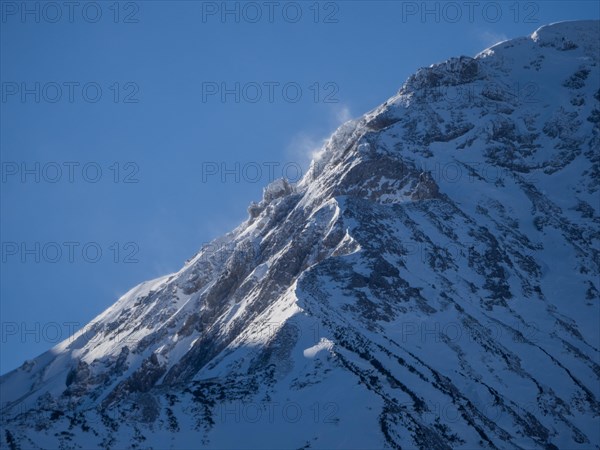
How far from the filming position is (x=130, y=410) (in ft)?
269

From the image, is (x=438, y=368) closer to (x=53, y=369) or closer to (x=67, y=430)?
(x=67, y=430)

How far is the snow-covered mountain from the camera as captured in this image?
81250mm

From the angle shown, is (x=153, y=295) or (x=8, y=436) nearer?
(x=8, y=436)

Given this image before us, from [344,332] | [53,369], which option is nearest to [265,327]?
[344,332]

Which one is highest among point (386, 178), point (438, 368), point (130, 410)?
point (386, 178)

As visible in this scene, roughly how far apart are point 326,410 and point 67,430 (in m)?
21.5

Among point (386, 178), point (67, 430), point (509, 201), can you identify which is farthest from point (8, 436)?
point (509, 201)

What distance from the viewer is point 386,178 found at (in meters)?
139

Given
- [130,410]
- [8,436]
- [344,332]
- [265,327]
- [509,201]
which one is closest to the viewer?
[8,436]

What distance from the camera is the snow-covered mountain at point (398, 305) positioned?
267 feet

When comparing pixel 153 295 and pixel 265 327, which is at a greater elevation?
pixel 153 295

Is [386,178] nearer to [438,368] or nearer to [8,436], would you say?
[438,368]

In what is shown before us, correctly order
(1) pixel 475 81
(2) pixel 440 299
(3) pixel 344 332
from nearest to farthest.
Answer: (3) pixel 344 332 → (2) pixel 440 299 → (1) pixel 475 81

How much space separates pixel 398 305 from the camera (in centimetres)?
10212
